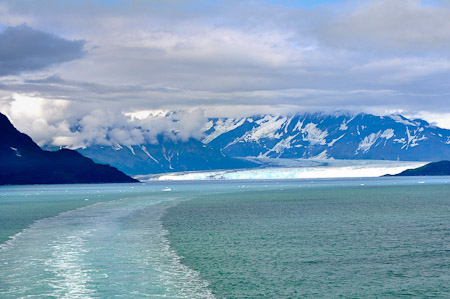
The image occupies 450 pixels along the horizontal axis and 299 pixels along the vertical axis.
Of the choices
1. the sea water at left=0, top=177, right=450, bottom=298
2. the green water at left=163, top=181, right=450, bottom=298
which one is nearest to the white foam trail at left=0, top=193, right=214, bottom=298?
the sea water at left=0, top=177, right=450, bottom=298

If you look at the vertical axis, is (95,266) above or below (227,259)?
above

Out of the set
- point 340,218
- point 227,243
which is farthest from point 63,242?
point 340,218

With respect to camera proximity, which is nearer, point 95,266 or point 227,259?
point 95,266

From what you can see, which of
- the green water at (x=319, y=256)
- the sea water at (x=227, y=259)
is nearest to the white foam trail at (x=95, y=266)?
the sea water at (x=227, y=259)

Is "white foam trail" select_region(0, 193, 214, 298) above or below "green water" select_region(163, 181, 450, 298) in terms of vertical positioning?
above

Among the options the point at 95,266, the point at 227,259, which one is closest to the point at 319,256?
the point at 227,259

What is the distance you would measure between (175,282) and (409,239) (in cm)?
2504

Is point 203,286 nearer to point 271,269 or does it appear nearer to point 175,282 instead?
point 175,282

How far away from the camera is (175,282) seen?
34.8 m

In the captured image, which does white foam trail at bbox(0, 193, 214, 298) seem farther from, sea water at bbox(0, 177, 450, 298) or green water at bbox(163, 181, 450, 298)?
green water at bbox(163, 181, 450, 298)

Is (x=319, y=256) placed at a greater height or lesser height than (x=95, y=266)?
lesser

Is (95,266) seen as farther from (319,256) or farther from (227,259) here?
(319,256)

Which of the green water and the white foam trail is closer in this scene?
the green water

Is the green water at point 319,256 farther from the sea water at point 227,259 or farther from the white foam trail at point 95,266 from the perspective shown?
the white foam trail at point 95,266
